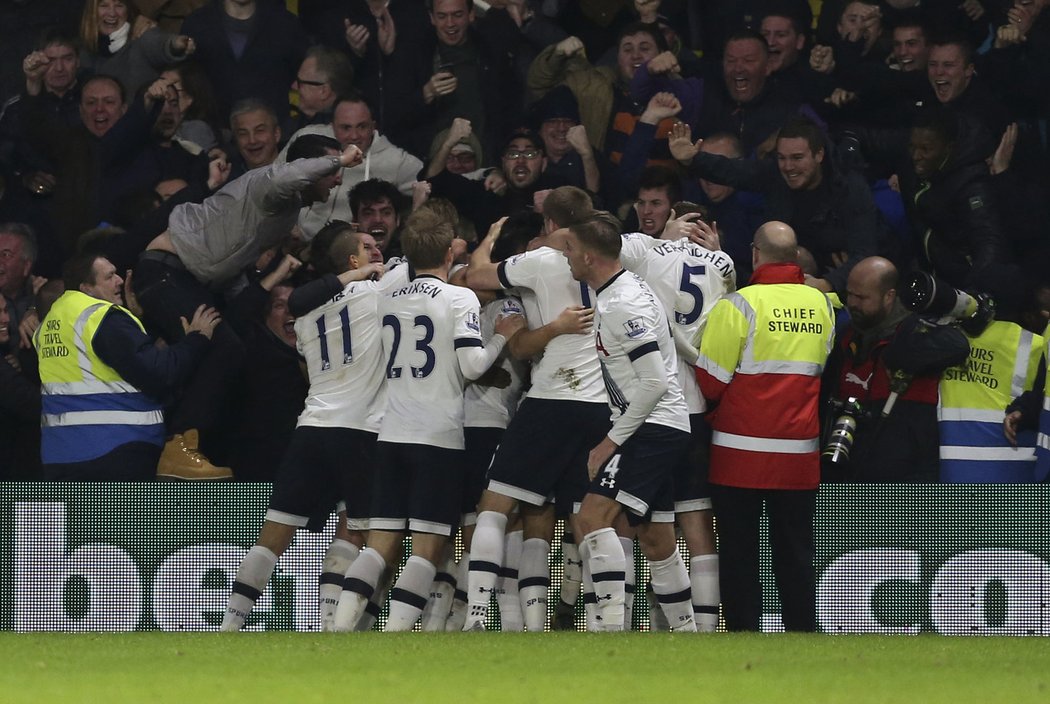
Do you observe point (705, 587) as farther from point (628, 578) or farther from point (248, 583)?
point (248, 583)

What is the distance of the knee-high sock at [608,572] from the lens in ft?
24.0

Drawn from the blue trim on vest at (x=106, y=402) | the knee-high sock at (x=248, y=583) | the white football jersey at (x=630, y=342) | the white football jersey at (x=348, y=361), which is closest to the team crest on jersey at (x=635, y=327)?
the white football jersey at (x=630, y=342)

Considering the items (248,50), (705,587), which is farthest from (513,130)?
(705,587)

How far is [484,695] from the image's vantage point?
5387mm

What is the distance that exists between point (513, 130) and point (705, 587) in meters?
3.44

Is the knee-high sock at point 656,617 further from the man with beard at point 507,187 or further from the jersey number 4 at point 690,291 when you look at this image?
the man with beard at point 507,187

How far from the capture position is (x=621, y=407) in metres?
7.37

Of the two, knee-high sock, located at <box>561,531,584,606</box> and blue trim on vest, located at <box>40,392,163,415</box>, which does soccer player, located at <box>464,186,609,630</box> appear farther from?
blue trim on vest, located at <box>40,392,163,415</box>

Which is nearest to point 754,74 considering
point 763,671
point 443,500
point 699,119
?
point 699,119

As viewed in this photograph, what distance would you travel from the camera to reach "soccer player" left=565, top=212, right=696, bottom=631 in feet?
23.6


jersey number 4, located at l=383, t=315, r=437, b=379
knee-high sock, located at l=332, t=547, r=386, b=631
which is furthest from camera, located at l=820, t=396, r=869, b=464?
knee-high sock, located at l=332, t=547, r=386, b=631

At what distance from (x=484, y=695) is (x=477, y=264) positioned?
295 centimetres

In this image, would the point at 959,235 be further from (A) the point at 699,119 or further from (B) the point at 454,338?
(B) the point at 454,338

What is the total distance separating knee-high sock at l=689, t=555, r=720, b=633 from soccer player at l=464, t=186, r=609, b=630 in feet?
2.61
